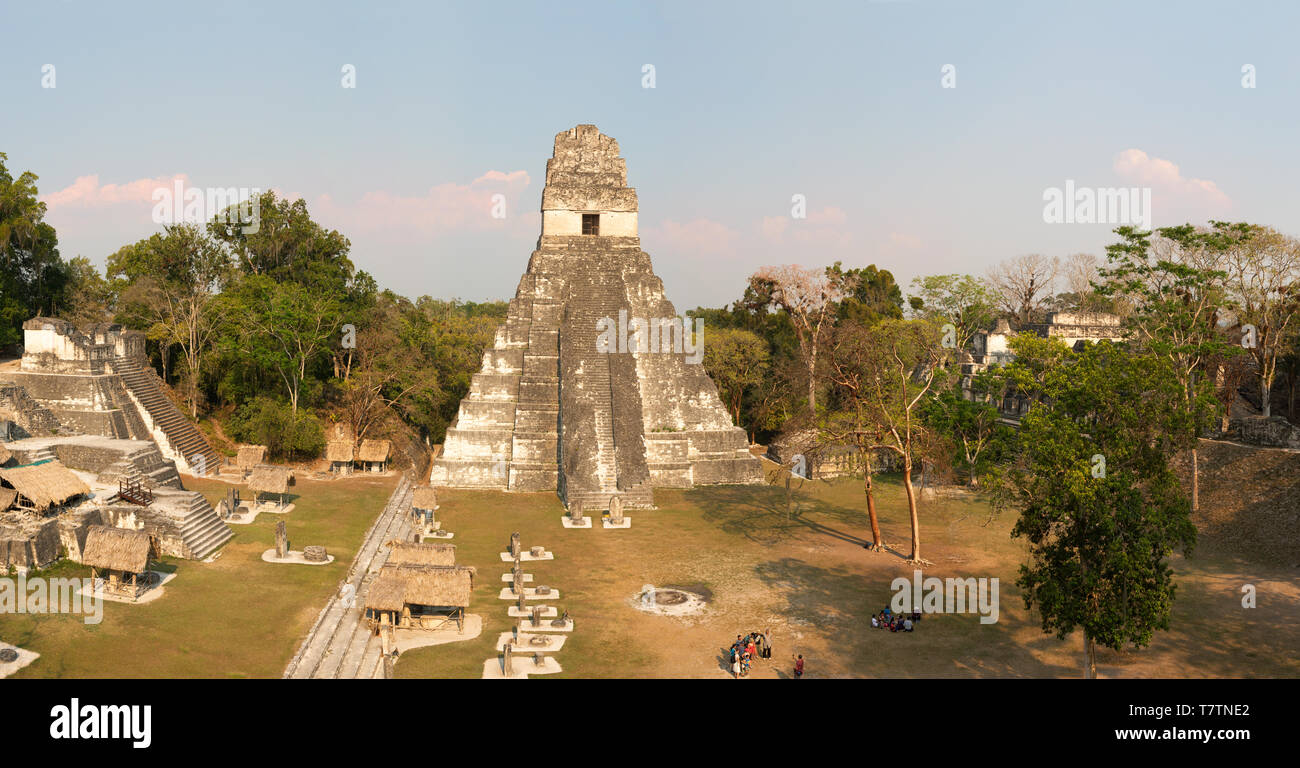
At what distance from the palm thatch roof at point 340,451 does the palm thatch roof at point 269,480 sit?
18.2 feet

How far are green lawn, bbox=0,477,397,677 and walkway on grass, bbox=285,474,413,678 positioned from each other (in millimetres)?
278

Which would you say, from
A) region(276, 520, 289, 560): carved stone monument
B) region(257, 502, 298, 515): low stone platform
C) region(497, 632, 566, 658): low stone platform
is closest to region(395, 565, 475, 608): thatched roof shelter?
region(497, 632, 566, 658): low stone platform

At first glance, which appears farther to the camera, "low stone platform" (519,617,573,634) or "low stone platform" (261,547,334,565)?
"low stone platform" (261,547,334,565)

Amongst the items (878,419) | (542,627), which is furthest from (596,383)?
(542,627)

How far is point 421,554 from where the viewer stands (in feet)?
64.1

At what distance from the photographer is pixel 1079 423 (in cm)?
1655

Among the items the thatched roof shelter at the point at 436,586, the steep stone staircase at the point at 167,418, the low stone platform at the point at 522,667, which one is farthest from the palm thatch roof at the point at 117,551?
the steep stone staircase at the point at 167,418

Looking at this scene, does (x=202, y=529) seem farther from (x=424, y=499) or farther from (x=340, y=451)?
(x=340, y=451)

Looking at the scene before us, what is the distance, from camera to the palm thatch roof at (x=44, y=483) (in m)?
19.5

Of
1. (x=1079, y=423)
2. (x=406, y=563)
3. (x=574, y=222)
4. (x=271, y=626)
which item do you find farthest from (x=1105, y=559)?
(x=574, y=222)

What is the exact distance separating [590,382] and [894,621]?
17495mm

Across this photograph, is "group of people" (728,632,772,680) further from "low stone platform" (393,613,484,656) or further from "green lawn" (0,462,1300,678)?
"low stone platform" (393,613,484,656)

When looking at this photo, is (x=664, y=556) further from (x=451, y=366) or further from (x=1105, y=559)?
(x=451, y=366)

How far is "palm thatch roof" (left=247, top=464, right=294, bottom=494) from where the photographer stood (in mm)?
25297
